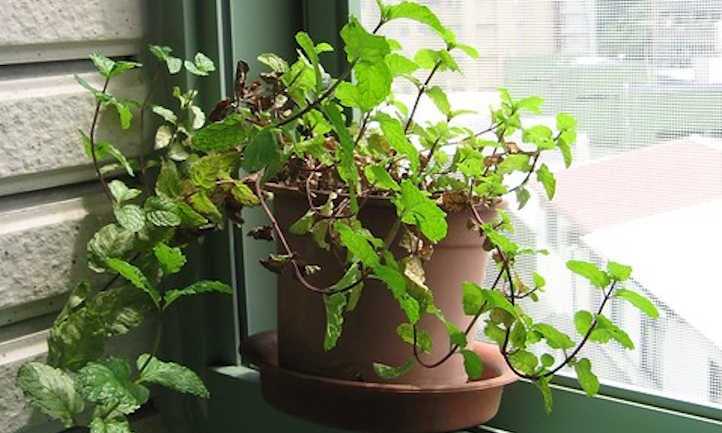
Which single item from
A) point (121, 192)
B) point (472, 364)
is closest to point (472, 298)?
point (472, 364)

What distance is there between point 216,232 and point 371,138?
0.29m

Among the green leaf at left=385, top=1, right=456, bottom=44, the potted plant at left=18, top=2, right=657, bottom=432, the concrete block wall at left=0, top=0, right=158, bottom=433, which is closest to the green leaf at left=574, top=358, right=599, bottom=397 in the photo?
the potted plant at left=18, top=2, right=657, bottom=432

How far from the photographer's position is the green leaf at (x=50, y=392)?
3.82ft

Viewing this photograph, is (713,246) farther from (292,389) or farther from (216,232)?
(216,232)

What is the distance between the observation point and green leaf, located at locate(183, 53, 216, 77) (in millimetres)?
1303

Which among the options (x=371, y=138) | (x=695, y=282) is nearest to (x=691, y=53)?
(x=695, y=282)

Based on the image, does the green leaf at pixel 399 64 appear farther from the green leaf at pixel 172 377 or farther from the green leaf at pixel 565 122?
the green leaf at pixel 172 377

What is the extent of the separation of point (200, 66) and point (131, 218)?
19 cm

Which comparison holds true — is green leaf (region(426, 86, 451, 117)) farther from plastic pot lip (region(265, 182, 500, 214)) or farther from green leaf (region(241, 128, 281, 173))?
green leaf (region(241, 128, 281, 173))

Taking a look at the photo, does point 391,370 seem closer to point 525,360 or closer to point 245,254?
point 525,360

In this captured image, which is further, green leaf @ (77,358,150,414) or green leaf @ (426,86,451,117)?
green leaf @ (426,86,451,117)

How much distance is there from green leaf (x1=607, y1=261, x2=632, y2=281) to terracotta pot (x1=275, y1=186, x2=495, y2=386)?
0.14 metres

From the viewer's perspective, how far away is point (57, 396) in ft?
3.84

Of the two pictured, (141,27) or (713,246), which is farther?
(141,27)
